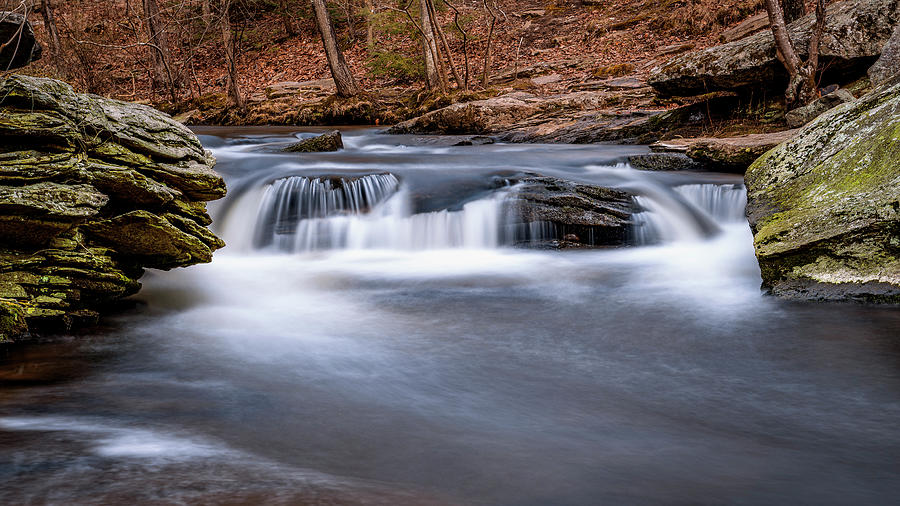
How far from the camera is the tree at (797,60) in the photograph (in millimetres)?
8852

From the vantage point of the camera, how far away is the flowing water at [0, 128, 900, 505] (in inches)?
108

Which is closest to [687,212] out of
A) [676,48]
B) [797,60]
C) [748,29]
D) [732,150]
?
[732,150]

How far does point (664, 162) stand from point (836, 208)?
15.6 feet

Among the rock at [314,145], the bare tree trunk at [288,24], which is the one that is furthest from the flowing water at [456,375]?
the bare tree trunk at [288,24]

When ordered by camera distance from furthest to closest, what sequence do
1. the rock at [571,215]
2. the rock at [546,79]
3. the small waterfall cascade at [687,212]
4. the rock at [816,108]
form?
the rock at [546,79], the rock at [816,108], the small waterfall cascade at [687,212], the rock at [571,215]

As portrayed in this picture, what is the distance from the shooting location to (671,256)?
7.23 meters

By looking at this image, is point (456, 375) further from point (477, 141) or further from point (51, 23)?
point (51, 23)

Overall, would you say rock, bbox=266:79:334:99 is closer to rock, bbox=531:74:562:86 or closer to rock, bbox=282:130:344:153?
rock, bbox=531:74:562:86

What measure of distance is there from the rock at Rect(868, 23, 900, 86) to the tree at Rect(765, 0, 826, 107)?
3.10 feet

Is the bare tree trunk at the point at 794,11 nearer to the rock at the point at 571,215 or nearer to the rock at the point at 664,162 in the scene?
the rock at the point at 664,162

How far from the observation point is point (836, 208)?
504 cm

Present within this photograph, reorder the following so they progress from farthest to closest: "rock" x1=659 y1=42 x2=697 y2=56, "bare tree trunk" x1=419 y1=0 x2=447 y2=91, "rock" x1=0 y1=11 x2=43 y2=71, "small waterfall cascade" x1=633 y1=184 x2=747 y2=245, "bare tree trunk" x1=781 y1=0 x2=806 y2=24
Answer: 1. "rock" x1=659 y1=42 x2=697 y2=56
2. "bare tree trunk" x1=419 y1=0 x2=447 y2=91
3. "bare tree trunk" x1=781 y1=0 x2=806 y2=24
4. "rock" x1=0 y1=11 x2=43 y2=71
5. "small waterfall cascade" x1=633 y1=184 x2=747 y2=245

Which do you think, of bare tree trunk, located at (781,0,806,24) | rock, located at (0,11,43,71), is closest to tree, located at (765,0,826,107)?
bare tree trunk, located at (781,0,806,24)

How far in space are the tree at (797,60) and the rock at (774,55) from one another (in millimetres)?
269
